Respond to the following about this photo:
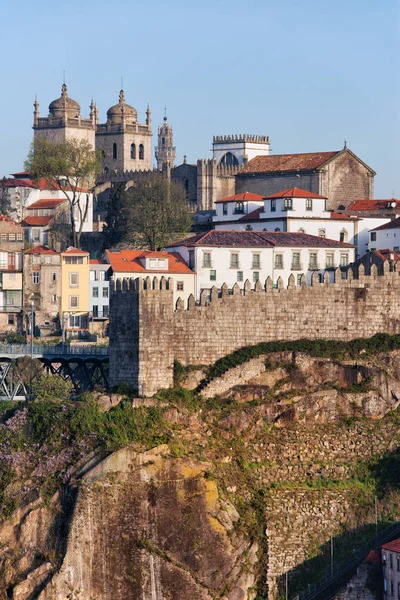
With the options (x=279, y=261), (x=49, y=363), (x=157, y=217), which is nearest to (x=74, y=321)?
(x=157, y=217)

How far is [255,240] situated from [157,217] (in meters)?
13.0

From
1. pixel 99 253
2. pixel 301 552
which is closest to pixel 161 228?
pixel 99 253

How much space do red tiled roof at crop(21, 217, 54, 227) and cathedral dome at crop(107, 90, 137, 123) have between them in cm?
3077

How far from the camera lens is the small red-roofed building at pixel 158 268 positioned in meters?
91.8

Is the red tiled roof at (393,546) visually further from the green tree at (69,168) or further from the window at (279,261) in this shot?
the green tree at (69,168)

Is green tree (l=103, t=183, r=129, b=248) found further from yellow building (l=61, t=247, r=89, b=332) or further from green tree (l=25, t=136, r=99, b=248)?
yellow building (l=61, t=247, r=89, b=332)

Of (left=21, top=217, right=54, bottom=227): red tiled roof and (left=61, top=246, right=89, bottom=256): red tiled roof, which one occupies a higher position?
(left=21, top=217, right=54, bottom=227): red tiled roof

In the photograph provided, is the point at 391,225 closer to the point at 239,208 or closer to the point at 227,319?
the point at 239,208

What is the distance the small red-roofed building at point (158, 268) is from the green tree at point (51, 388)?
15520mm

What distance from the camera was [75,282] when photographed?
339 feet

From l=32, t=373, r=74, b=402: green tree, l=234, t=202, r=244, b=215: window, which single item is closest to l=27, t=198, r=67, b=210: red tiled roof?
l=234, t=202, r=244, b=215: window

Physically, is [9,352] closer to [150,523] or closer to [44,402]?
[44,402]

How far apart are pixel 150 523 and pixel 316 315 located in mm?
11849

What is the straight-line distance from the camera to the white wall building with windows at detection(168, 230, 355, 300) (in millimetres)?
92688
